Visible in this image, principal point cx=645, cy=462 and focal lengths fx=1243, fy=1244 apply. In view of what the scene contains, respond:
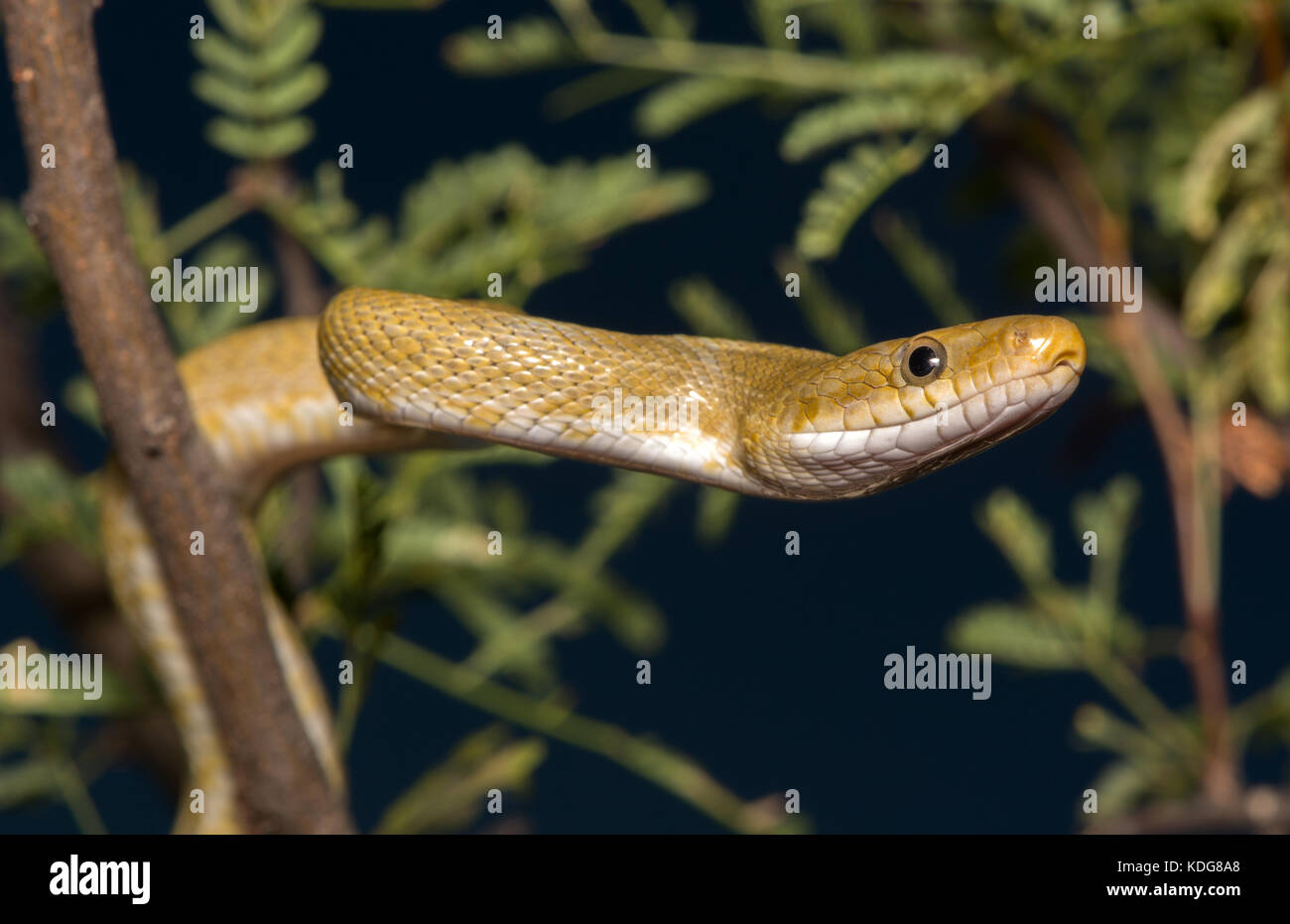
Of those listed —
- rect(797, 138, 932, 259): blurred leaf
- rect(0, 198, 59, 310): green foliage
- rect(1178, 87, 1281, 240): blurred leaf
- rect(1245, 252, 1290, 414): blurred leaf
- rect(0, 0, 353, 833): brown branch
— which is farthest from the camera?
rect(0, 198, 59, 310): green foliage

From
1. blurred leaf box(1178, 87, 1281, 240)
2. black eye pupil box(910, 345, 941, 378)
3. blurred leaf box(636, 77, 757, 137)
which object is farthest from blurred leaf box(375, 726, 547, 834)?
blurred leaf box(1178, 87, 1281, 240)

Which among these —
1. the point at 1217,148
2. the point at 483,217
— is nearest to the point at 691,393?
the point at 483,217

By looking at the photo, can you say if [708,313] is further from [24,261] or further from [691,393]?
[24,261]

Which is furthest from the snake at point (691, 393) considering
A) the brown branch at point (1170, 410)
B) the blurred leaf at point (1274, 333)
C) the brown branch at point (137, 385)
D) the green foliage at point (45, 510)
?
the brown branch at point (1170, 410)

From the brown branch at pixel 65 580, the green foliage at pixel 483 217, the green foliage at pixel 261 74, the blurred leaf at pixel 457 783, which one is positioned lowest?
the blurred leaf at pixel 457 783

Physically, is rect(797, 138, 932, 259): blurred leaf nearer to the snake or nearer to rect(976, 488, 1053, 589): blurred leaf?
the snake

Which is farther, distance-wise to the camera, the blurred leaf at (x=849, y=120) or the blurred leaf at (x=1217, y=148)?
the blurred leaf at (x=1217, y=148)

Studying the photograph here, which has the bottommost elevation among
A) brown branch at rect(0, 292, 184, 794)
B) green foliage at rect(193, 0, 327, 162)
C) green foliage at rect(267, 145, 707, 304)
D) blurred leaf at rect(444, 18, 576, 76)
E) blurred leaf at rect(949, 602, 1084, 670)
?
blurred leaf at rect(949, 602, 1084, 670)

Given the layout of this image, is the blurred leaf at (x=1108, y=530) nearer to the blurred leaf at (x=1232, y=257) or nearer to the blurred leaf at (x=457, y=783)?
the blurred leaf at (x=1232, y=257)

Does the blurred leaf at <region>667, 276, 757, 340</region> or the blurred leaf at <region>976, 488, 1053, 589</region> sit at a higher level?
the blurred leaf at <region>667, 276, 757, 340</region>
